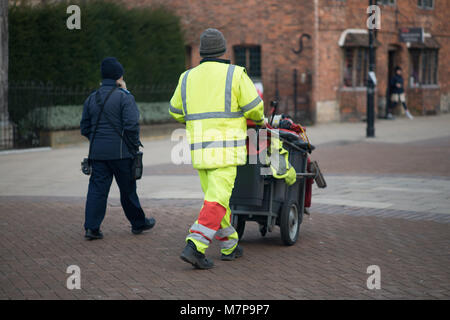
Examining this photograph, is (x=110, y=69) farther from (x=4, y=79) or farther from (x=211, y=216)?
(x=4, y=79)

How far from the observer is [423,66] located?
30359mm

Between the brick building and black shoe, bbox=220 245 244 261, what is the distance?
60.6 ft

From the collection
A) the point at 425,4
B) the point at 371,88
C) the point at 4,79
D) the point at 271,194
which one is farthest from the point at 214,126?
the point at 425,4

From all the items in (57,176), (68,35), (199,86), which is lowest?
(57,176)

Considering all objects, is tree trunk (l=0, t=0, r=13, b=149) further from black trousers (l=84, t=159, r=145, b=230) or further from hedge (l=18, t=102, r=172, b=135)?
black trousers (l=84, t=159, r=145, b=230)

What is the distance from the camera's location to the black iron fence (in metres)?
16.7

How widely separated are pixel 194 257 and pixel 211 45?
176 centimetres

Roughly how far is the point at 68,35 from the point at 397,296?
14.2 m

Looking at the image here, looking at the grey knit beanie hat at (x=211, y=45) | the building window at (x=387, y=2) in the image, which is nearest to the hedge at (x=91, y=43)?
the building window at (x=387, y=2)

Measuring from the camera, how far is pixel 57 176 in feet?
40.6

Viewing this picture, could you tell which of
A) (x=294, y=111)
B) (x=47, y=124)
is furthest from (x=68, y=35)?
(x=294, y=111)

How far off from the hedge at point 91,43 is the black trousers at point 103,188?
34.8ft

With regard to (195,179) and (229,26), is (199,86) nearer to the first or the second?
(195,179)

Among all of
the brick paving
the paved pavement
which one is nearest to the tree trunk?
the paved pavement
